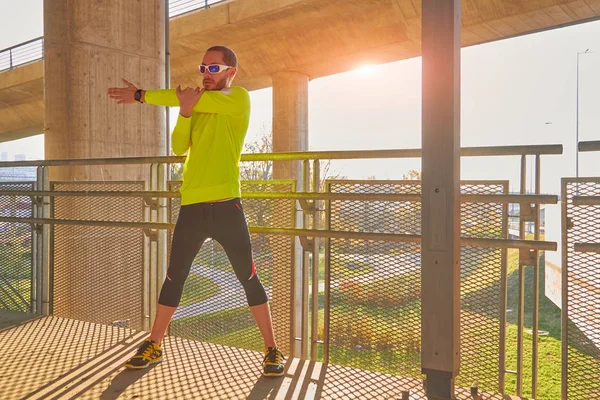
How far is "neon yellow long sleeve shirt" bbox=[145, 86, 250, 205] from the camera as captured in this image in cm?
321

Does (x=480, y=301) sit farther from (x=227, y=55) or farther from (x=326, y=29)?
(x=326, y=29)

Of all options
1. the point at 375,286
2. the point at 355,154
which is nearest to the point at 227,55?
the point at 355,154

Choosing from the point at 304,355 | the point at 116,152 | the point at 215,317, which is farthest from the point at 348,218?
the point at 116,152

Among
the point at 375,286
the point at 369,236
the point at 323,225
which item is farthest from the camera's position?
Result: the point at 323,225

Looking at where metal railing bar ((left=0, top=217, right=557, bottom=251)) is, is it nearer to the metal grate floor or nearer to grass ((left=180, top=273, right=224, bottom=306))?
grass ((left=180, top=273, right=224, bottom=306))

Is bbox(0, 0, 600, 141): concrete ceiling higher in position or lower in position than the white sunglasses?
higher

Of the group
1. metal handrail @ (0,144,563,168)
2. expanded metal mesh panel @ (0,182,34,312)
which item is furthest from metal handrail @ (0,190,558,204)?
expanded metal mesh panel @ (0,182,34,312)

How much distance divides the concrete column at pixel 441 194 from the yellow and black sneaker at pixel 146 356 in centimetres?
165

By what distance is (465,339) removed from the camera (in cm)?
348

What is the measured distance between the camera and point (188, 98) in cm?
311

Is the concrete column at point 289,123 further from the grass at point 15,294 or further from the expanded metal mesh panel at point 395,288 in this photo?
the expanded metal mesh panel at point 395,288

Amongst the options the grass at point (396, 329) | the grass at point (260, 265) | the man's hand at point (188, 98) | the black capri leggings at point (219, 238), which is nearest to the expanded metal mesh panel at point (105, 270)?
the grass at point (260, 265)

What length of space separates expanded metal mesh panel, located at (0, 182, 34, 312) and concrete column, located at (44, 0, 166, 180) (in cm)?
185

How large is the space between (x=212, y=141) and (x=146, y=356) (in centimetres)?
137
